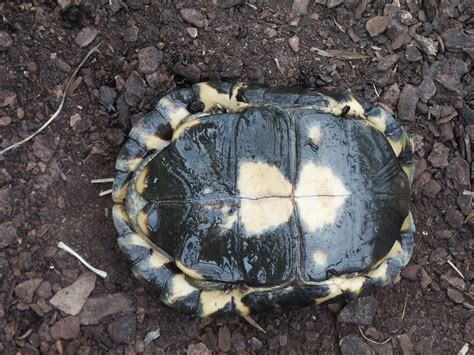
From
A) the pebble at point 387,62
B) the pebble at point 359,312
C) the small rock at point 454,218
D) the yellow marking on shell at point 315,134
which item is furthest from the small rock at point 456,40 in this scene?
the pebble at point 359,312

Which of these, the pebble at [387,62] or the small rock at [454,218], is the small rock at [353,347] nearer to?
the small rock at [454,218]

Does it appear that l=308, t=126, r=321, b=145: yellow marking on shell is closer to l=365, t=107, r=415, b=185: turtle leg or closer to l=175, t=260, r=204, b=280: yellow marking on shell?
l=365, t=107, r=415, b=185: turtle leg

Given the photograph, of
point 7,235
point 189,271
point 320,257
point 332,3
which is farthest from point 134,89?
point 320,257

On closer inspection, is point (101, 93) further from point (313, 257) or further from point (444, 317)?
point (444, 317)

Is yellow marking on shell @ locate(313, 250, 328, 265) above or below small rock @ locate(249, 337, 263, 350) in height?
above

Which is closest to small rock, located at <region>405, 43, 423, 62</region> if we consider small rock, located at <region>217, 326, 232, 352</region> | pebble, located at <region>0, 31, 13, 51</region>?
small rock, located at <region>217, 326, 232, 352</region>

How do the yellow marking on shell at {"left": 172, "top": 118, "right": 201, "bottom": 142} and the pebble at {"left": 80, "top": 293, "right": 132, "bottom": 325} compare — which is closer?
the yellow marking on shell at {"left": 172, "top": 118, "right": 201, "bottom": 142}
